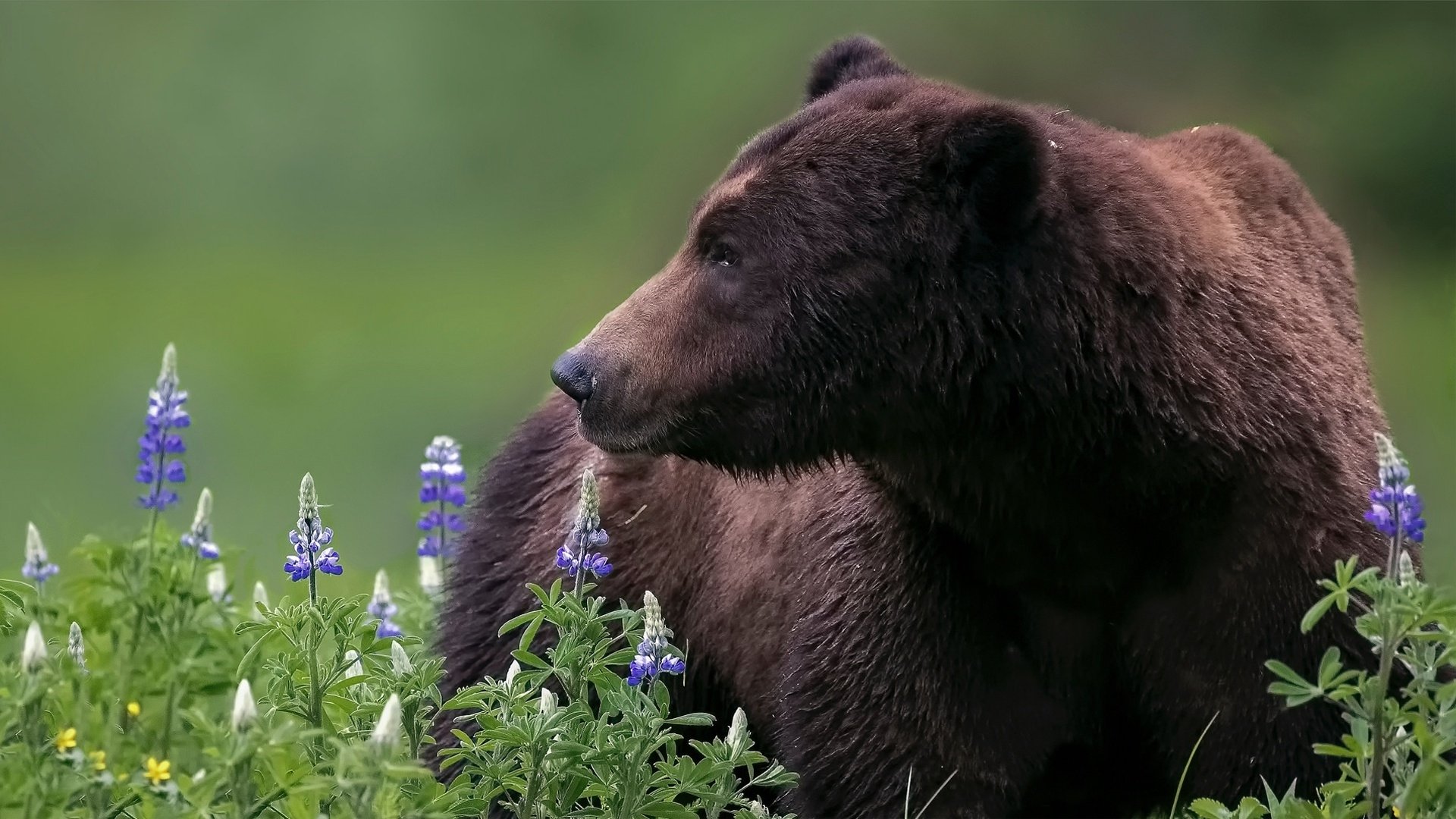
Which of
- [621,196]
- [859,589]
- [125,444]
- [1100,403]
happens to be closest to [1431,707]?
[1100,403]

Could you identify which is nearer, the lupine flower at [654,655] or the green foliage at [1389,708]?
the green foliage at [1389,708]

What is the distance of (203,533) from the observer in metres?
5.10

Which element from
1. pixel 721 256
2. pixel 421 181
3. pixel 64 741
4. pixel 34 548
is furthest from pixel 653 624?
pixel 421 181

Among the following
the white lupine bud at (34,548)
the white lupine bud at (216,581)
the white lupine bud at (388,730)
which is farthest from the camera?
the white lupine bud at (216,581)

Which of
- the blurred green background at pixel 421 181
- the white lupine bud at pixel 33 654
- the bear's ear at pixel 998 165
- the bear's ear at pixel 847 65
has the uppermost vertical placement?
the bear's ear at pixel 847 65

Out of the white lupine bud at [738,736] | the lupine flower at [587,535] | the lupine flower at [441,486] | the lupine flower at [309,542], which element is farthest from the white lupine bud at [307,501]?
the lupine flower at [441,486]

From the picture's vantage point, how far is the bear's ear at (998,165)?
400 centimetres

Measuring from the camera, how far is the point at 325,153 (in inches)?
784

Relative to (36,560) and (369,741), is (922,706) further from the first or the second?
(36,560)

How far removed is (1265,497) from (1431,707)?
76cm

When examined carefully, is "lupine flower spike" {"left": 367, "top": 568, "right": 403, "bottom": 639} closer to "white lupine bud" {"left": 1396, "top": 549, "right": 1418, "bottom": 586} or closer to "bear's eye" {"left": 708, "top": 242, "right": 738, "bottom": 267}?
"bear's eye" {"left": 708, "top": 242, "right": 738, "bottom": 267}

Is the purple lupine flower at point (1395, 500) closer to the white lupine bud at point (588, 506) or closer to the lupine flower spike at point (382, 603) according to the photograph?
the white lupine bud at point (588, 506)

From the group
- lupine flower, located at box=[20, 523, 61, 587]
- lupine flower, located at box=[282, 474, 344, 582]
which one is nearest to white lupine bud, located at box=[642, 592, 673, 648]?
lupine flower, located at box=[282, 474, 344, 582]

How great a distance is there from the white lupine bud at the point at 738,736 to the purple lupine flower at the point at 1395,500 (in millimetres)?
1211
